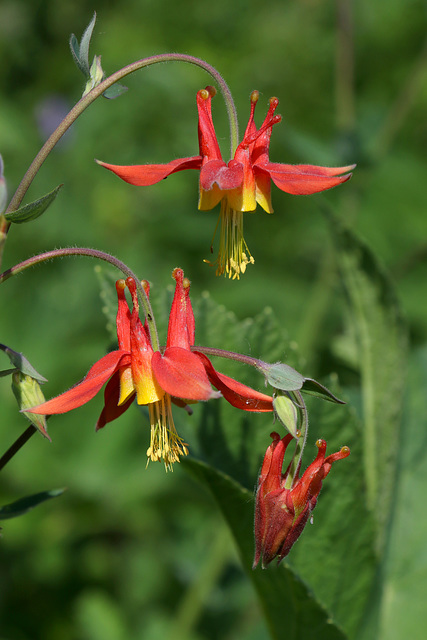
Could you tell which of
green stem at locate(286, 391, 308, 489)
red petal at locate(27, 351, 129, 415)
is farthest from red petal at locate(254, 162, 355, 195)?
red petal at locate(27, 351, 129, 415)

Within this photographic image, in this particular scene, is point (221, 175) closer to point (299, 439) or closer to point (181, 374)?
point (181, 374)

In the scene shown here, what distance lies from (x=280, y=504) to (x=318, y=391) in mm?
209

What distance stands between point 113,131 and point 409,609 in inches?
166

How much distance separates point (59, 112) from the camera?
586 cm

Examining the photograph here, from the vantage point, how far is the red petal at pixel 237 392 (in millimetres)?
1225

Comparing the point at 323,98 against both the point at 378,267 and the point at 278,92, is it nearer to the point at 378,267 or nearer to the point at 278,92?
the point at 278,92

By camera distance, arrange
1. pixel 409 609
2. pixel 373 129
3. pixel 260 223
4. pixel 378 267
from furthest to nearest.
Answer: pixel 260 223, pixel 373 129, pixel 409 609, pixel 378 267

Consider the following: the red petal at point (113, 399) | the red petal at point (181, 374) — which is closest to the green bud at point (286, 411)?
the red petal at point (181, 374)

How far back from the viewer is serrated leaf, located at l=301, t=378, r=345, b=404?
1166 mm

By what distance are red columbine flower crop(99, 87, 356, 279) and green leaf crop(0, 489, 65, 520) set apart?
55cm

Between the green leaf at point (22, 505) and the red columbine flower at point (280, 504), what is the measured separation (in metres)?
0.37

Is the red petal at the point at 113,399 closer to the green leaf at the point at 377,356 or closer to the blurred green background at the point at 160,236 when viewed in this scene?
the blurred green background at the point at 160,236

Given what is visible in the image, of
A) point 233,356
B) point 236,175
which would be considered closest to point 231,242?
point 236,175

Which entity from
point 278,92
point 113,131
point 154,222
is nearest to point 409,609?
point 154,222
